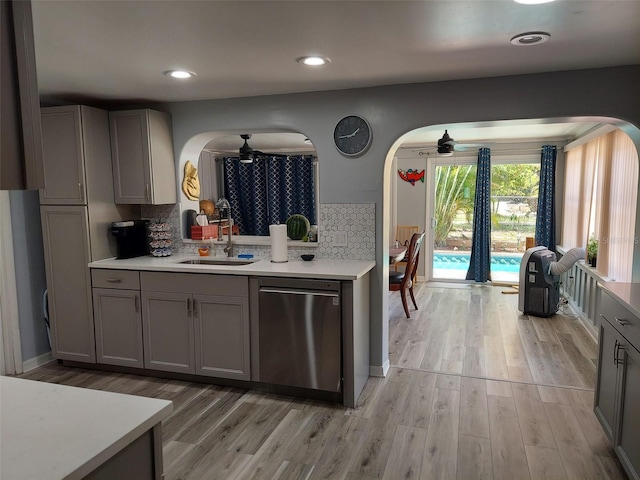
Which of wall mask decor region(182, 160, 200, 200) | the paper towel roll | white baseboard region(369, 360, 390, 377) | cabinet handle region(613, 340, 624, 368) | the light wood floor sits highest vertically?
wall mask decor region(182, 160, 200, 200)

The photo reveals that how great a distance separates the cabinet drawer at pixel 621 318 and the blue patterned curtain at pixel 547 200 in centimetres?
451

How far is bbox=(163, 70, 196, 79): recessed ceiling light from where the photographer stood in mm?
2832

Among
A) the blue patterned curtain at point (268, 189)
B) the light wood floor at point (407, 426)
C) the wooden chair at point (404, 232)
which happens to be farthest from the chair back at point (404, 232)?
the light wood floor at point (407, 426)

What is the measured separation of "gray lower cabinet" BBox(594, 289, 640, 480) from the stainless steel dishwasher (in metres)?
1.51

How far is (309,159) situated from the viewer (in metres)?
7.99

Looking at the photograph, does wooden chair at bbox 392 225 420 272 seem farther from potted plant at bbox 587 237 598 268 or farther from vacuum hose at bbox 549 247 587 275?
potted plant at bbox 587 237 598 268

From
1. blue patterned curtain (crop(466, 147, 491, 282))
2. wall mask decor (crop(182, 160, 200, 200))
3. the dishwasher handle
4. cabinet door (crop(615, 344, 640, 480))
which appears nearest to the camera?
cabinet door (crop(615, 344, 640, 480))

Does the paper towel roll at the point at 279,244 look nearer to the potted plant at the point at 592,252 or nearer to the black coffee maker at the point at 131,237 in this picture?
the black coffee maker at the point at 131,237

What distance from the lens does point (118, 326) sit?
11.6 ft

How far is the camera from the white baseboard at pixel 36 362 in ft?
12.1

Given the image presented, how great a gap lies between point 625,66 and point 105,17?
115 inches

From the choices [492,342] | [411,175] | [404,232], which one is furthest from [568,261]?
[411,175]

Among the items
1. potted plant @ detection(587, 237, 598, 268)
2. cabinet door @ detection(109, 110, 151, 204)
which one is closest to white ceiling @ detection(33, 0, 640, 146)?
cabinet door @ detection(109, 110, 151, 204)

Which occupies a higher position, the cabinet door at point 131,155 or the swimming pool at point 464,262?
the cabinet door at point 131,155
